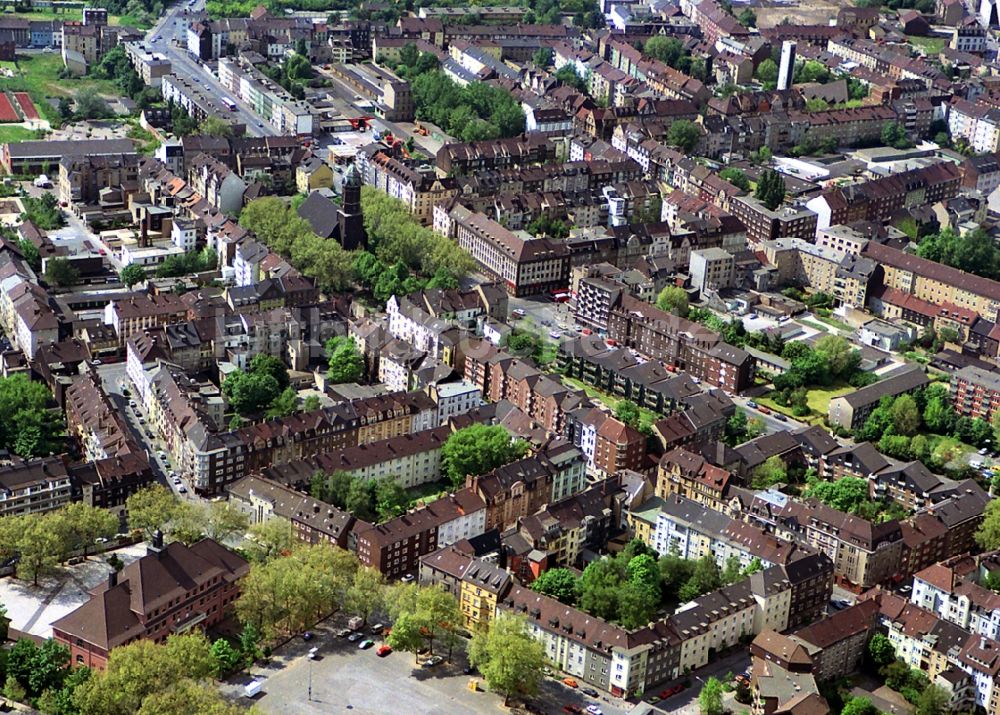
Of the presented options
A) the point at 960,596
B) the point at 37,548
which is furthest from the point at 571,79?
the point at 37,548

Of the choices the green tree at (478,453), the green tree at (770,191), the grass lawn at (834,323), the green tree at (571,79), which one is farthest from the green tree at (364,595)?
the green tree at (571,79)

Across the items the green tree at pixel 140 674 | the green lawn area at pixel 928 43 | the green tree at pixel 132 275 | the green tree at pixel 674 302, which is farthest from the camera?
the green lawn area at pixel 928 43

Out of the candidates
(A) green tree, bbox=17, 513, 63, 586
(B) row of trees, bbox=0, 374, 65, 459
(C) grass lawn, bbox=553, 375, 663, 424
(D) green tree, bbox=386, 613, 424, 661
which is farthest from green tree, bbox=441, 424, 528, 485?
(B) row of trees, bbox=0, 374, 65, 459

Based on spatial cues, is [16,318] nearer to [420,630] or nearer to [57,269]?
[57,269]

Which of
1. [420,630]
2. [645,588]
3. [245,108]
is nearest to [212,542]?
[420,630]

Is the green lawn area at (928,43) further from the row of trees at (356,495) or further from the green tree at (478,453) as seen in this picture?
the row of trees at (356,495)

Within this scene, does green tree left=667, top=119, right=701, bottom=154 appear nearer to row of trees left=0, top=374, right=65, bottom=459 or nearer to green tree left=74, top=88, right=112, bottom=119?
green tree left=74, top=88, right=112, bottom=119

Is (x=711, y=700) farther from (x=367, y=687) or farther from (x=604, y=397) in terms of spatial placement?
(x=604, y=397)
